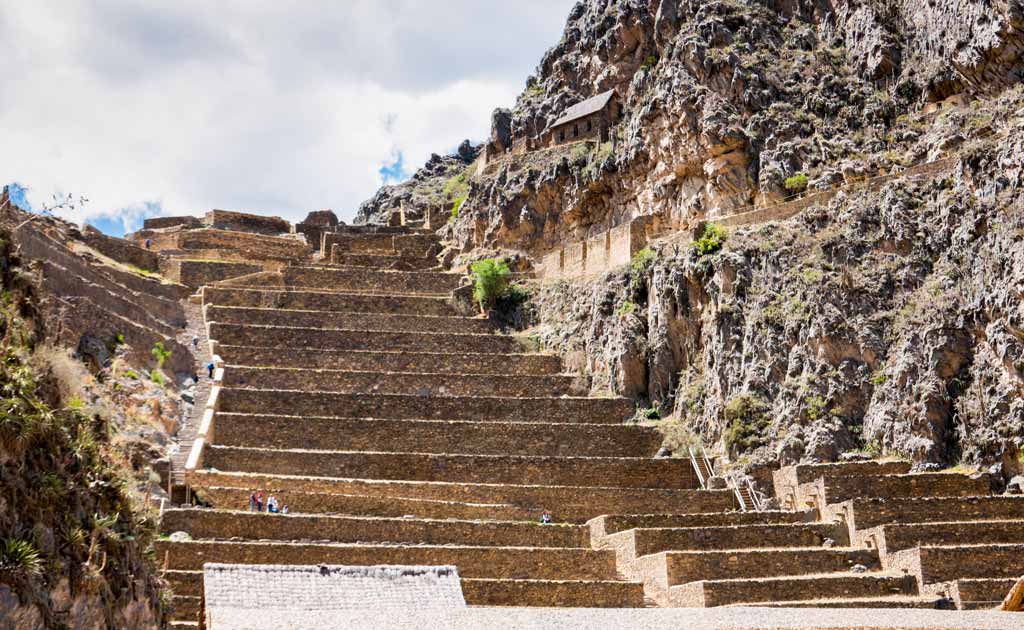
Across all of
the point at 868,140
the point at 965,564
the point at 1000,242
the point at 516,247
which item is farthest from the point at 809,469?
the point at 516,247

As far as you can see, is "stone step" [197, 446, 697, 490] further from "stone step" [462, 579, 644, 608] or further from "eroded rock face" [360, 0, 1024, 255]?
"eroded rock face" [360, 0, 1024, 255]

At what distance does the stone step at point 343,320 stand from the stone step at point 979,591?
793 inches

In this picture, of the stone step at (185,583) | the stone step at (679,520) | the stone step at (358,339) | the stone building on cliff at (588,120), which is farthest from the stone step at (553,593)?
the stone building on cliff at (588,120)

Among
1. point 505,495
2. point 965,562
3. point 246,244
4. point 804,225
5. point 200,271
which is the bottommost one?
point 965,562

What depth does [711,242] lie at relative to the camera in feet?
105

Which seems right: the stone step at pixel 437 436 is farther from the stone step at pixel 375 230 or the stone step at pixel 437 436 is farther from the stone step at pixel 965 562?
the stone step at pixel 375 230

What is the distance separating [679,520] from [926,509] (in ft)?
16.1

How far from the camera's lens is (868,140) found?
35688 mm

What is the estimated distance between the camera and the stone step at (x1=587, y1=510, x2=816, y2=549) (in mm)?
24172

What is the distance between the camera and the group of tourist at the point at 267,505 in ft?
80.5

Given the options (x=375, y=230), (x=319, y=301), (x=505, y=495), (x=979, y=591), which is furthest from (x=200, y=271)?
(x=979, y=591)

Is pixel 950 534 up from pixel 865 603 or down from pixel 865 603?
up

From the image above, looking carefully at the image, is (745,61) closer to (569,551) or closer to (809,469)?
(809,469)

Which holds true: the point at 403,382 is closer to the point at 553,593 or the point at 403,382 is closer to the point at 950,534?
the point at 553,593
